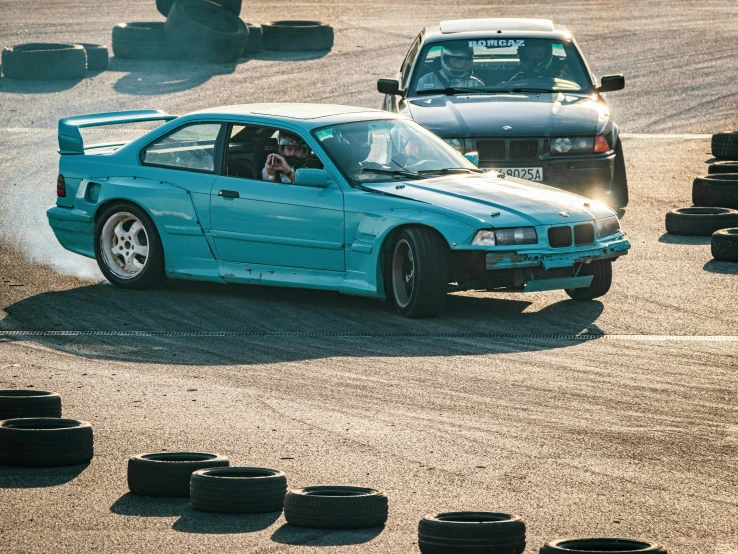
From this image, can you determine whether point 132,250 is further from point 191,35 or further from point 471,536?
point 191,35

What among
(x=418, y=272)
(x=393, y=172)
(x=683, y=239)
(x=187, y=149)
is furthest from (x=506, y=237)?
(x=683, y=239)

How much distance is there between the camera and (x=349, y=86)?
24625 mm

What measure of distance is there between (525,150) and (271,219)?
12.4ft

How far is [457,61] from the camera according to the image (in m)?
15.2

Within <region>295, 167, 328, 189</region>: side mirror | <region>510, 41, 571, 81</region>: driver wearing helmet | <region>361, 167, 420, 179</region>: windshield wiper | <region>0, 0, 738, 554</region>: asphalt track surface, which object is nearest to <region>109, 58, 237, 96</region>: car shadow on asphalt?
<region>0, 0, 738, 554</region>: asphalt track surface

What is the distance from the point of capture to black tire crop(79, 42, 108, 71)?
85.1 ft

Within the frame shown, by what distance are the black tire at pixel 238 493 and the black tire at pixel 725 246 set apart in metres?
7.20

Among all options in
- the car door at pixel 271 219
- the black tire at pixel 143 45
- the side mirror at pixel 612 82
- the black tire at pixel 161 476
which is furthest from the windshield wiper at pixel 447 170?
the black tire at pixel 143 45

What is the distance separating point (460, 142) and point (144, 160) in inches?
131

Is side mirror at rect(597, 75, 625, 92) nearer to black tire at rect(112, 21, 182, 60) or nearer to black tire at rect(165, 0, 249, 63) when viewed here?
black tire at rect(165, 0, 249, 63)

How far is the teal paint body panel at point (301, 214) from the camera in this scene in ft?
34.0

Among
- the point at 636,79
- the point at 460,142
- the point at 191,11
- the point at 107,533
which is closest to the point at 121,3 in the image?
the point at 191,11

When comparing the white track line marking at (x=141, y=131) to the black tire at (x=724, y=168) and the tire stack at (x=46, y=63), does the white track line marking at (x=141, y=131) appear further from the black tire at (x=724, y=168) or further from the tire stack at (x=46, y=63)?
the black tire at (x=724, y=168)

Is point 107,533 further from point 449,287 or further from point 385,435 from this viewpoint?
point 449,287
